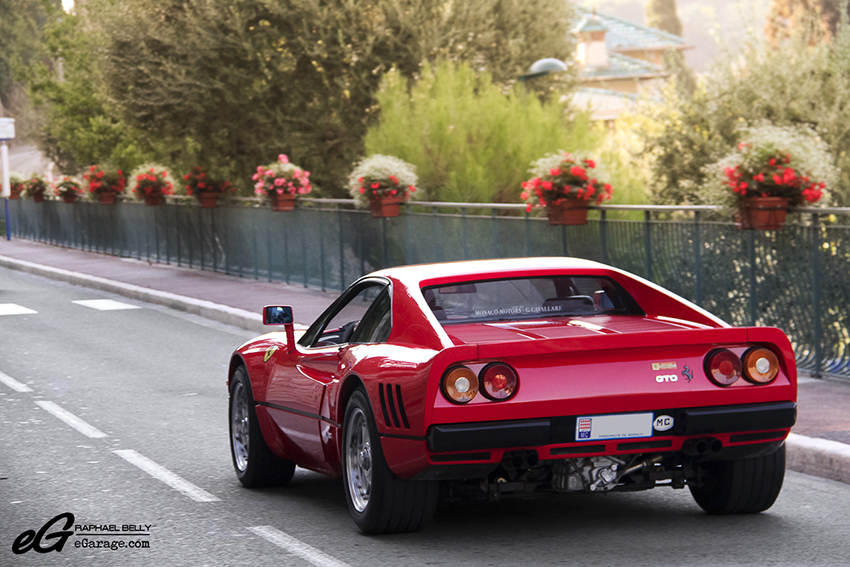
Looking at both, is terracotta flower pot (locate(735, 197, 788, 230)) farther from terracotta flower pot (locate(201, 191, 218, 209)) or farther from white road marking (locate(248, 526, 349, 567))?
terracotta flower pot (locate(201, 191, 218, 209))

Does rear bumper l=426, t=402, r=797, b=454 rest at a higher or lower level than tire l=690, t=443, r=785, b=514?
higher

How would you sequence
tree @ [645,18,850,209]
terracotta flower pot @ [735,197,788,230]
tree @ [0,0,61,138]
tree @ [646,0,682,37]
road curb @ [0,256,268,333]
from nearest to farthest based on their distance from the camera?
terracotta flower pot @ [735,197,788,230] < road curb @ [0,256,268,333] < tree @ [645,18,850,209] < tree @ [0,0,61,138] < tree @ [646,0,682,37]

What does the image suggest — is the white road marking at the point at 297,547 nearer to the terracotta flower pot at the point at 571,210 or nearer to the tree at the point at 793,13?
the terracotta flower pot at the point at 571,210

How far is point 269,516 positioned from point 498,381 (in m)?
1.83

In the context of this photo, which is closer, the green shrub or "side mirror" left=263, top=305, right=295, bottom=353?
"side mirror" left=263, top=305, right=295, bottom=353

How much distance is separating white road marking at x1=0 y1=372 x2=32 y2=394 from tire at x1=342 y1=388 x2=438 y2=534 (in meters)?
6.36

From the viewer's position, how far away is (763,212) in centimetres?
1134

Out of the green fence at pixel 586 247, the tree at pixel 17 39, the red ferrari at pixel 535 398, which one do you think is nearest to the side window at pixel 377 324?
the red ferrari at pixel 535 398

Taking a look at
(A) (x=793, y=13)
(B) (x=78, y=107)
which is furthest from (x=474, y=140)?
(A) (x=793, y=13)

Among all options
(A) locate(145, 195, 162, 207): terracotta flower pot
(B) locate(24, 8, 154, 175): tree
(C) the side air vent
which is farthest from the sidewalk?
(B) locate(24, 8, 154, 175): tree

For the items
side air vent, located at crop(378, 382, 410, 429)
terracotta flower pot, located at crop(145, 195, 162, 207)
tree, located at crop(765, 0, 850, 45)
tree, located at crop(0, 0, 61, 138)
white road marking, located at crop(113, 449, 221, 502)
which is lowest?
white road marking, located at crop(113, 449, 221, 502)

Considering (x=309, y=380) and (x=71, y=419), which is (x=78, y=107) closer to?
(x=71, y=419)

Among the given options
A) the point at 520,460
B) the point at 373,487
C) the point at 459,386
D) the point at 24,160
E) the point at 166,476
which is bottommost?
the point at 166,476

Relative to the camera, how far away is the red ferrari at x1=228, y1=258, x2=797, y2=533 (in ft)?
18.5
